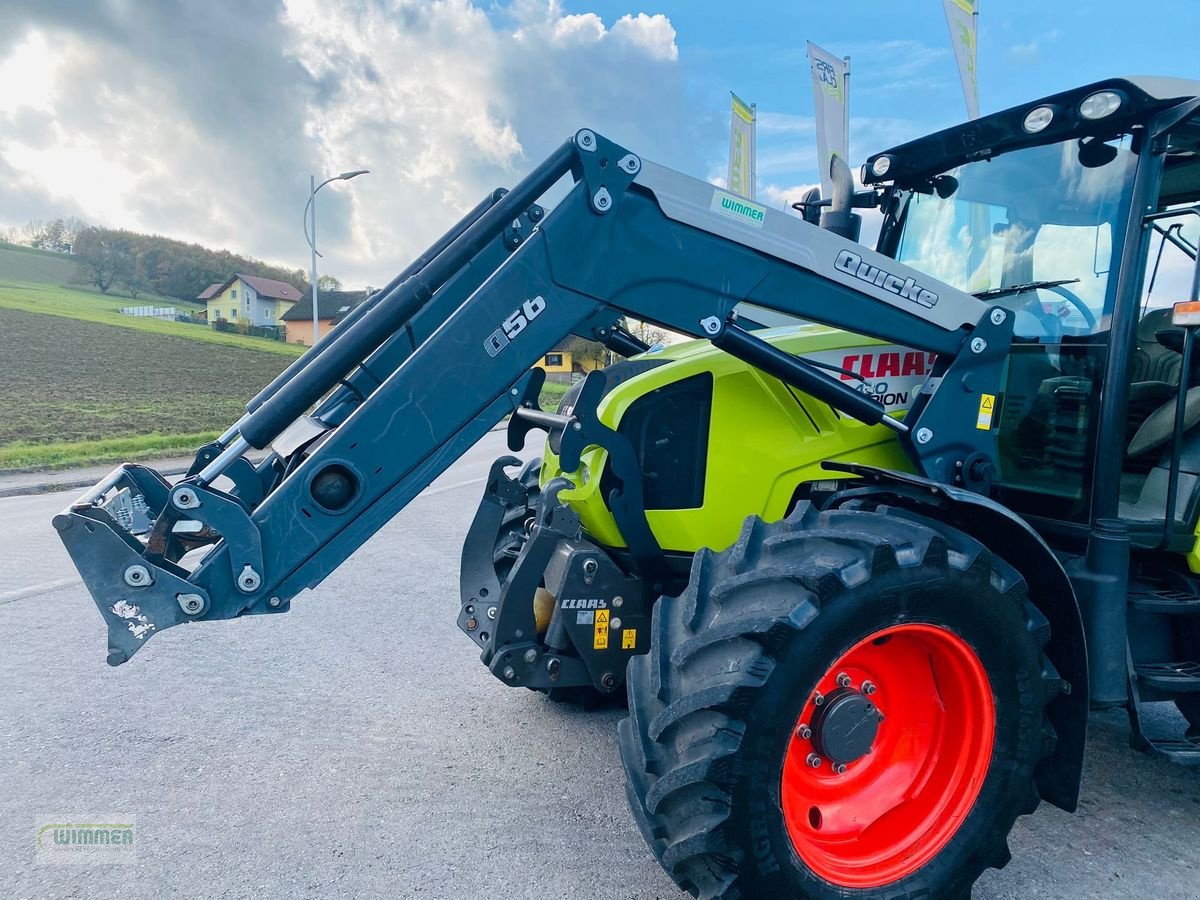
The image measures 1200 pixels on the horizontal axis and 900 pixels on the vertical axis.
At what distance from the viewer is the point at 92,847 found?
2.81m

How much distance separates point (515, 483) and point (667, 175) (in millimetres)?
1635

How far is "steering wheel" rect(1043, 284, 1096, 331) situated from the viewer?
10.3ft

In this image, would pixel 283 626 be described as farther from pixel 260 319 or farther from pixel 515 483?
pixel 260 319

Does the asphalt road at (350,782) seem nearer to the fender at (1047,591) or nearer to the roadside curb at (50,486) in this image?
the fender at (1047,591)

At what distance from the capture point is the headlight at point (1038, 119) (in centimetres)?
298

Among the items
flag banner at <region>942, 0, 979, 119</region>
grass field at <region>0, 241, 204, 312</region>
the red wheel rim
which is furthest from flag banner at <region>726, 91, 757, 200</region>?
grass field at <region>0, 241, 204, 312</region>

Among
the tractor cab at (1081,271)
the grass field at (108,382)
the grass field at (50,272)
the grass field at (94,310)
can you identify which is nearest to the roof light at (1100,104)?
the tractor cab at (1081,271)

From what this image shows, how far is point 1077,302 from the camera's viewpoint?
10.5 ft

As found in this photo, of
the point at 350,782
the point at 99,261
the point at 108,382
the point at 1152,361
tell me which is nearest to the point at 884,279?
the point at 1152,361

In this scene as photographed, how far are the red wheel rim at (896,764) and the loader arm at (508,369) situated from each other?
0.75 meters

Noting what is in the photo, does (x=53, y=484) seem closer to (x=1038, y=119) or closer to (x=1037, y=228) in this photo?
(x=1037, y=228)

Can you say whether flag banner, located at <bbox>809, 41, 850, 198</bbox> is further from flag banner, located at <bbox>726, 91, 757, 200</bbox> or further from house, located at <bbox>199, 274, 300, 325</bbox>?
house, located at <bbox>199, 274, 300, 325</bbox>

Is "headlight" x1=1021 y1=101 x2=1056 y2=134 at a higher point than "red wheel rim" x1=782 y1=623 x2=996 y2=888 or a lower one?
higher

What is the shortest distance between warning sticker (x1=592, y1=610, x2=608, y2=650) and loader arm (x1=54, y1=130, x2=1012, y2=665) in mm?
879
